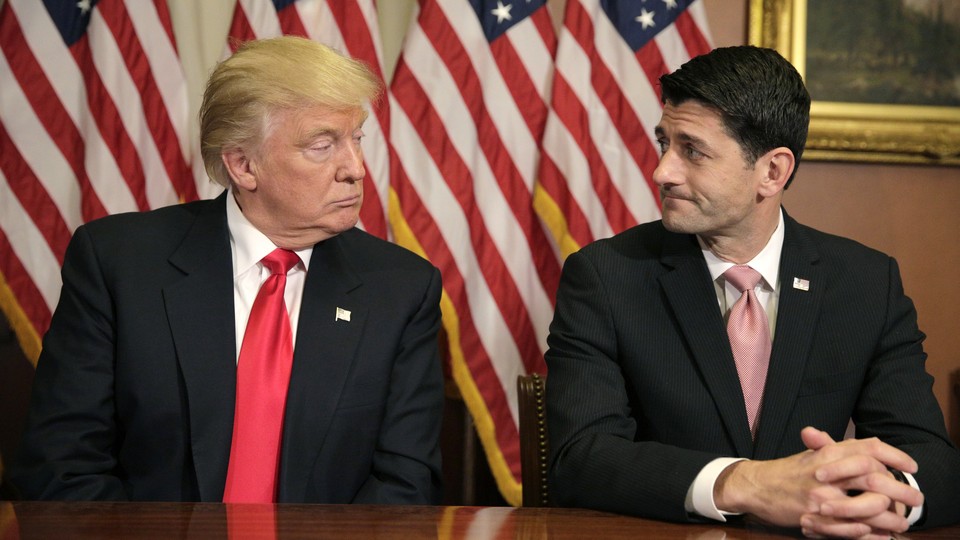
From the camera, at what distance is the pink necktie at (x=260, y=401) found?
2326mm

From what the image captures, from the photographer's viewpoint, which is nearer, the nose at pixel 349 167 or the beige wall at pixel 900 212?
the nose at pixel 349 167

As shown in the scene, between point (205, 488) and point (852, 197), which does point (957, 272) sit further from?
point (205, 488)

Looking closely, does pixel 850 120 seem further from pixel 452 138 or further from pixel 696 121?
pixel 696 121

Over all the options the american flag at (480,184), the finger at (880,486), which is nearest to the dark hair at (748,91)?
the finger at (880,486)

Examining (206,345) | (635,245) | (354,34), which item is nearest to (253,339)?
(206,345)

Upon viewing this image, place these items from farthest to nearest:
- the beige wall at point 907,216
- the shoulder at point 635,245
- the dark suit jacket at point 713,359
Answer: the beige wall at point 907,216
the shoulder at point 635,245
the dark suit jacket at point 713,359

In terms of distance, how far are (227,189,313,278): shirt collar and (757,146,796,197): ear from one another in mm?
1130

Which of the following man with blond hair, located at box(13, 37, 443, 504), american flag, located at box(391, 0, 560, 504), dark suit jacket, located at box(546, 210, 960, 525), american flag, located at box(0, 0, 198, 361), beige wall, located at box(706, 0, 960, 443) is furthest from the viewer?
beige wall, located at box(706, 0, 960, 443)

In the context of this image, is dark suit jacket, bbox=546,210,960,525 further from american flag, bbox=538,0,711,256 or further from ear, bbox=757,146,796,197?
american flag, bbox=538,0,711,256

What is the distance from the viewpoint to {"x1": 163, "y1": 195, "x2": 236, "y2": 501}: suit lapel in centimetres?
230

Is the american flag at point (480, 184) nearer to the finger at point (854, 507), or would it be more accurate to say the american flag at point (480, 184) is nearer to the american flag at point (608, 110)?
the american flag at point (608, 110)

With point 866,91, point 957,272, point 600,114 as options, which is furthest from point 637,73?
point 957,272

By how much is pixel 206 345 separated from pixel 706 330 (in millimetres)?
1159

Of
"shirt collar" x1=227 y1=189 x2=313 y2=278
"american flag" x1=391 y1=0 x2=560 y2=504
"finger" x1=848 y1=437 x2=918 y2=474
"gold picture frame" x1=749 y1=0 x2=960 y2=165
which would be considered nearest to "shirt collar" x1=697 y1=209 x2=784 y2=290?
"finger" x1=848 y1=437 x2=918 y2=474
